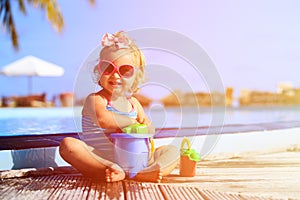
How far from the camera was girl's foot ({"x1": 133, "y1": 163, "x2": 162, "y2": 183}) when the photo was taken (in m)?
2.37

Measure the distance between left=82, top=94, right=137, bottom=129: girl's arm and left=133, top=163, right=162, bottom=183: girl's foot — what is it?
0.95ft

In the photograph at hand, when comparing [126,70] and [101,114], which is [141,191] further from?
[126,70]

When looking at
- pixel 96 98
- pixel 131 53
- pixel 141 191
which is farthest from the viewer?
pixel 131 53

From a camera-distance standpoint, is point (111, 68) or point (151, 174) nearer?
point (151, 174)

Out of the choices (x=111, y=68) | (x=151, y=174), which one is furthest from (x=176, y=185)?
(x=111, y=68)

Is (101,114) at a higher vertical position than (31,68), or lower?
lower

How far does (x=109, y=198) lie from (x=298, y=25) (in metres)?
5.31

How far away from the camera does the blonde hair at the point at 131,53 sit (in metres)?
2.51

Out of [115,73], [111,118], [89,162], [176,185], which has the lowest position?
[176,185]

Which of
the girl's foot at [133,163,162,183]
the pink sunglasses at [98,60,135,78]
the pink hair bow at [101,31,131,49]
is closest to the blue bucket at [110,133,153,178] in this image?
the girl's foot at [133,163,162,183]

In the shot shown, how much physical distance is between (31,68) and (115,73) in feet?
16.2

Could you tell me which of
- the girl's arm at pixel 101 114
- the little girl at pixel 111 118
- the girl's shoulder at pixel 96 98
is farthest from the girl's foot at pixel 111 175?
the girl's shoulder at pixel 96 98

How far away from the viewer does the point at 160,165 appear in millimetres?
2436

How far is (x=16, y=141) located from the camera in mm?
3305
